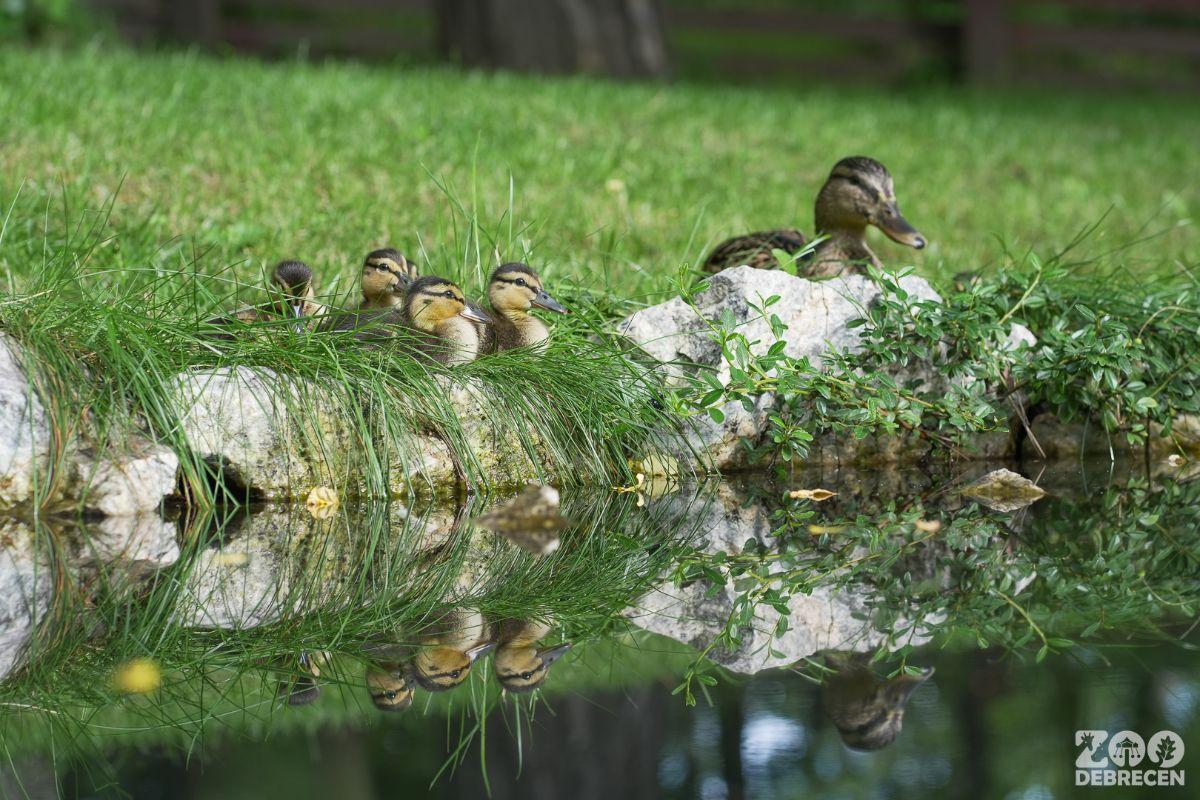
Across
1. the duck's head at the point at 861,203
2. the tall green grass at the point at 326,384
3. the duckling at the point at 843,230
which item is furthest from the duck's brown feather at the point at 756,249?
the tall green grass at the point at 326,384

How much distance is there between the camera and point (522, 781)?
2.70 meters

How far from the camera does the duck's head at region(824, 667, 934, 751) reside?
2910mm

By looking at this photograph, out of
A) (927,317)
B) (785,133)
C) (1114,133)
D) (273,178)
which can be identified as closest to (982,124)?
(1114,133)

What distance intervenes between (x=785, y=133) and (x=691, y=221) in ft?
10.9

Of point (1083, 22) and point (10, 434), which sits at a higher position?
point (1083, 22)

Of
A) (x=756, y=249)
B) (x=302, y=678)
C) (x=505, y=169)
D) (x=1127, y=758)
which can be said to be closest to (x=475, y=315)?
(x=756, y=249)

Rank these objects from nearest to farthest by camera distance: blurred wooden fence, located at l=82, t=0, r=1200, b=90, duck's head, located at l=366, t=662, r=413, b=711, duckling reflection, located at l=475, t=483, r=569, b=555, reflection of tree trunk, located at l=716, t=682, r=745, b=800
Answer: reflection of tree trunk, located at l=716, t=682, r=745, b=800, duck's head, located at l=366, t=662, r=413, b=711, duckling reflection, located at l=475, t=483, r=569, b=555, blurred wooden fence, located at l=82, t=0, r=1200, b=90

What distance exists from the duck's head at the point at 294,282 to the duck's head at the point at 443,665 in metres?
2.34

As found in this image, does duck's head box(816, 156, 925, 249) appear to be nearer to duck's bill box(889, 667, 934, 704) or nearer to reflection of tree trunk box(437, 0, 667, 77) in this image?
duck's bill box(889, 667, 934, 704)

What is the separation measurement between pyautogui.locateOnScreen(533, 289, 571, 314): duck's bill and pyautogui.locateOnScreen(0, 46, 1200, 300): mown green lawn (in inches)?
25.7

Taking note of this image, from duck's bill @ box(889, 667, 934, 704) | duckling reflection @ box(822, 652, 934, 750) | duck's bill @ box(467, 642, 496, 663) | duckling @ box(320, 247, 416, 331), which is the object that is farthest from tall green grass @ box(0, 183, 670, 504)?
duck's bill @ box(889, 667, 934, 704)

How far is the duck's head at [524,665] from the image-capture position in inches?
127

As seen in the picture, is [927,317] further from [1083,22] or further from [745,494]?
[1083,22]

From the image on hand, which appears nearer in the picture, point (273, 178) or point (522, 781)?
point (522, 781)
